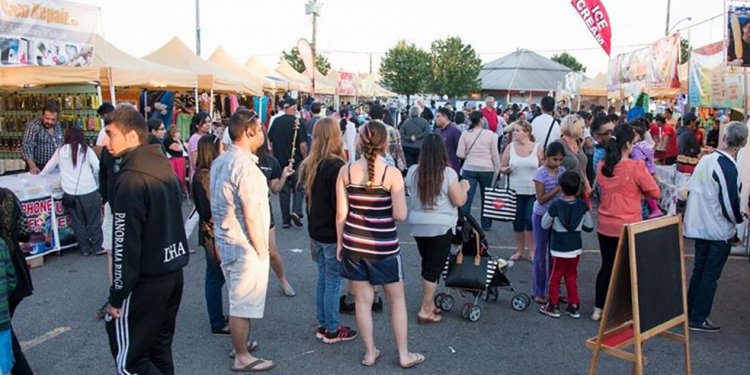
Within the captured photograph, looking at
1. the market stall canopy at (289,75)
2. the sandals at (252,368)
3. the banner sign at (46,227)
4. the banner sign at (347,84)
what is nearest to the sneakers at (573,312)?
the sandals at (252,368)

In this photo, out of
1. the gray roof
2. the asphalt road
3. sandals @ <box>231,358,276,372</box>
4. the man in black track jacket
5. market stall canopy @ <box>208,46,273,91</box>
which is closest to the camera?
the man in black track jacket

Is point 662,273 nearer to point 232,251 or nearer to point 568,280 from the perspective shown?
point 568,280

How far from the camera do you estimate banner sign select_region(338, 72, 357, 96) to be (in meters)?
26.6

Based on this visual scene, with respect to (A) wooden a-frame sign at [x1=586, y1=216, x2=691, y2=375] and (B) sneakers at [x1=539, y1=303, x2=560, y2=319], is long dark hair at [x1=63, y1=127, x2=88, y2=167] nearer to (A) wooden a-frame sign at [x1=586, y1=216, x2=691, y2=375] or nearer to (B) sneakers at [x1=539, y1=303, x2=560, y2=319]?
(B) sneakers at [x1=539, y1=303, x2=560, y2=319]

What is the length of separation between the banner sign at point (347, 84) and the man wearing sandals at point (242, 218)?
75.1 ft

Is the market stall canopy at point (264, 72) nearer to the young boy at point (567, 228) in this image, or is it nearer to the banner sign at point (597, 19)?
the banner sign at point (597, 19)

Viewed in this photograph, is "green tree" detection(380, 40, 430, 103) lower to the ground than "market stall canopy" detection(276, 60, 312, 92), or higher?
higher

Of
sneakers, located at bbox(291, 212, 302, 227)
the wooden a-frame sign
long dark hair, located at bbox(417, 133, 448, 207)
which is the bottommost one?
sneakers, located at bbox(291, 212, 302, 227)

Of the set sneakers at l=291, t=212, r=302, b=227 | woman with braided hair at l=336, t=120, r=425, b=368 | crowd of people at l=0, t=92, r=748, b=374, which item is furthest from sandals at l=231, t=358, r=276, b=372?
sneakers at l=291, t=212, r=302, b=227

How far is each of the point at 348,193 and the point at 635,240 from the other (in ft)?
6.02

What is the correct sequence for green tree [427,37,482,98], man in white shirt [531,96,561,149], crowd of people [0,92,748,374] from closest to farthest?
crowd of people [0,92,748,374], man in white shirt [531,96,561,149], green tree [427,37,482,98]

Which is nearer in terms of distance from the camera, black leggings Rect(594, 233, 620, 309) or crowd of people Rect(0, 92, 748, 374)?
crowd of people Rect(0, 92, 748, 374)

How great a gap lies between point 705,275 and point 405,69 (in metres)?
55.6

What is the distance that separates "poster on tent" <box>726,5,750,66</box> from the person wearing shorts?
218 inches
